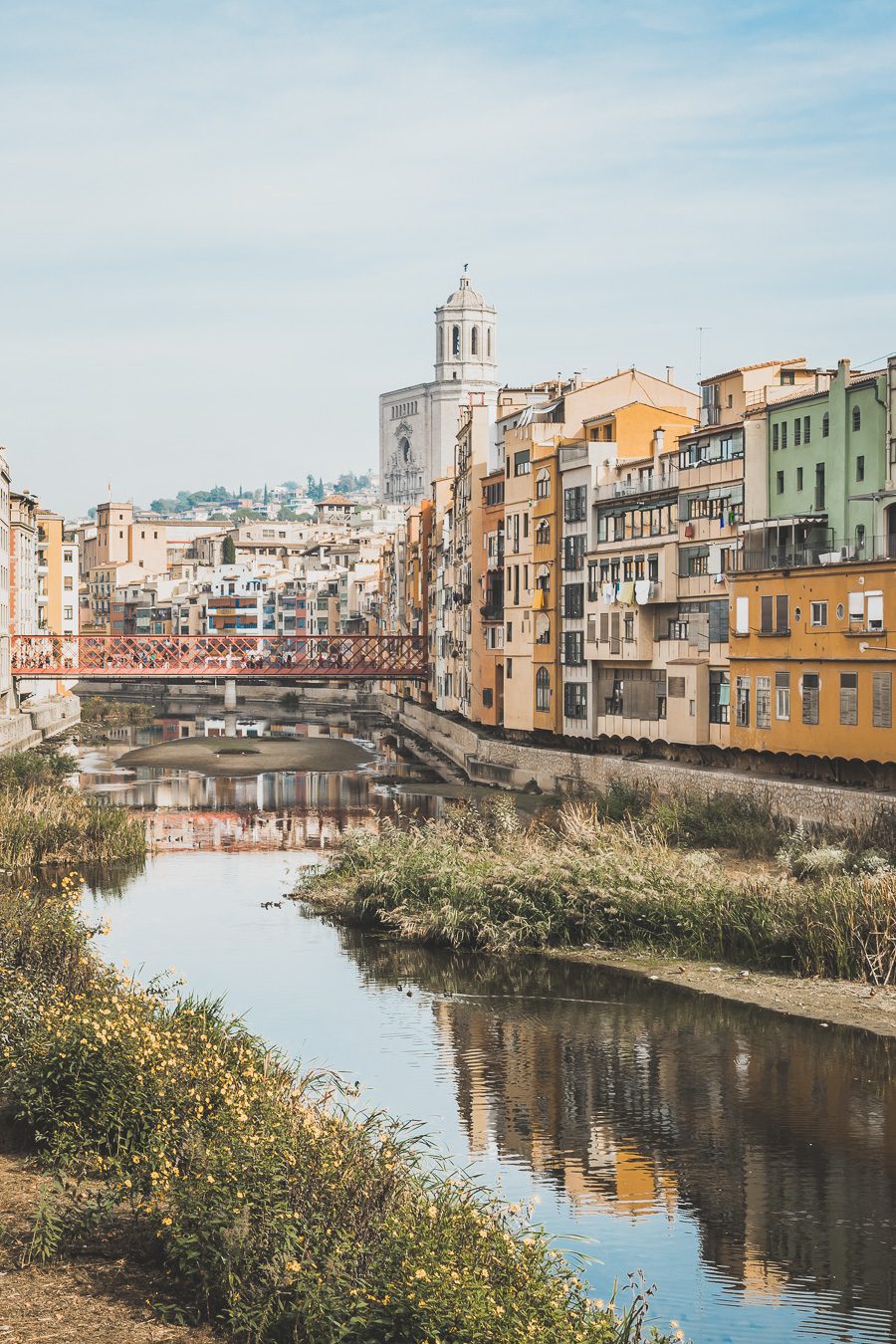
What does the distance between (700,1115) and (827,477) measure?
25.9 meters

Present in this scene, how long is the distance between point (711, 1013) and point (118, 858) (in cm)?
1848

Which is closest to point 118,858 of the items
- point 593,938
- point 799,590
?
point 593,938

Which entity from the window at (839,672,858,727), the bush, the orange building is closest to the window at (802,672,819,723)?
the orange building

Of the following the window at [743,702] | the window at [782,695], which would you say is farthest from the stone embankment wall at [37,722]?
the window at [782,695]

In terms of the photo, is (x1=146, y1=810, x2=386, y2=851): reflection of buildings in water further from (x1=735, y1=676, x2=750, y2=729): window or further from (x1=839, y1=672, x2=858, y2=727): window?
(x1=839, y1=672, x2=858, y2=727): window

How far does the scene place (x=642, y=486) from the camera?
51.0 m

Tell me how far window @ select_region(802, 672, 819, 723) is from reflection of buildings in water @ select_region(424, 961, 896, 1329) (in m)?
15.3

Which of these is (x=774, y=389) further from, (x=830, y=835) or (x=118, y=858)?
(x=118, y=858)

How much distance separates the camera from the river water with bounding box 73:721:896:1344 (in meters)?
15.1

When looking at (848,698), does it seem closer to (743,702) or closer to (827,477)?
(743,702)

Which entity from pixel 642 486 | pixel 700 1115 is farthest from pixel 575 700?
pixel 700 1115

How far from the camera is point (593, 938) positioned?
28.7 meters

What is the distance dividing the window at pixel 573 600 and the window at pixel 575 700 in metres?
2.32

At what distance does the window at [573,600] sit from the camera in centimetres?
5434
